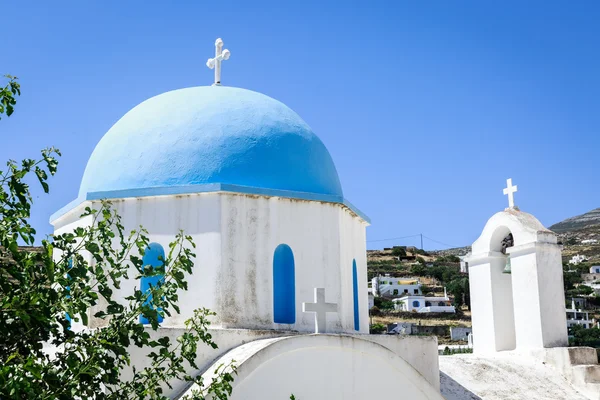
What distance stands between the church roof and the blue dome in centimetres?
1

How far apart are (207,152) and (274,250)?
1.42 metres

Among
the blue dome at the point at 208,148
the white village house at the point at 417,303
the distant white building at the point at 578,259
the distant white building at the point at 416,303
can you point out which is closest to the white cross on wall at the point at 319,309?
the blue dome at the point at 208,148

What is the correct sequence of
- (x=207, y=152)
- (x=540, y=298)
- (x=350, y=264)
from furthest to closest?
(x=540, y=298), (x=350, y=264), (x=207, y=152)

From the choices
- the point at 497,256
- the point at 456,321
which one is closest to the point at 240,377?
the point at 497,256

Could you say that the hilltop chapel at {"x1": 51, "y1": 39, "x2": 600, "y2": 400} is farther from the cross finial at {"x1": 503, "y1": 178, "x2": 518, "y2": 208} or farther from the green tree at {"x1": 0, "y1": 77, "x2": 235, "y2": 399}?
the green tree at {"x1": 0, "y1": 77, "x2": 235, "y2": 399}

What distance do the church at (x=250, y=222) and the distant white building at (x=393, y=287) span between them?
49.6 metres

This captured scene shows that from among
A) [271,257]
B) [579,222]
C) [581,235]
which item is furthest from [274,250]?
[579,222]

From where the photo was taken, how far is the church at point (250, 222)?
25.3ft

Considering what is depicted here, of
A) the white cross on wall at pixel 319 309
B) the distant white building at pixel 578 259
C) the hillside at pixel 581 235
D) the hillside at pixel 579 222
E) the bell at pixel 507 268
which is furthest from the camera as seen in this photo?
the hillside at pixel 579 222

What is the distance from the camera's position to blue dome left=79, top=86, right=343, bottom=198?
852cm

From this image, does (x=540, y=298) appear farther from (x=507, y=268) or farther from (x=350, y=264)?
(x=350, y=264)

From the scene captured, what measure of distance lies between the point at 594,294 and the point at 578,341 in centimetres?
5118

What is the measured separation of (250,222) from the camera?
842 centimetres

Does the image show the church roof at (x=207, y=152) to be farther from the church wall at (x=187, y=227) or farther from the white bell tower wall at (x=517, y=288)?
the white bell tower wall at (x=517, y=288)
